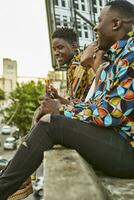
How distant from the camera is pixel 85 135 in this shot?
228 cm

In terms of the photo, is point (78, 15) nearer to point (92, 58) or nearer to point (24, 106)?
point (92, 58)

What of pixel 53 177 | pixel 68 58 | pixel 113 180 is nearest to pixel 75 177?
pixel 53 177

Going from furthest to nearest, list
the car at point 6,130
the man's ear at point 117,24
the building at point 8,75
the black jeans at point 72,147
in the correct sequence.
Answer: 1. the building at point 8,75
2. the car at point 6,130
3. the man's ear at point 117,24
4. the black jeans at point 72,147

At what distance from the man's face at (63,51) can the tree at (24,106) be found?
37167 mm

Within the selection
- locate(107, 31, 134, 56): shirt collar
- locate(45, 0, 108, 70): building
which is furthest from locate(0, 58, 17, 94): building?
locate(107, 31, 134, 56): shirt collar

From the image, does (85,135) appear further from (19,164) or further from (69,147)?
(19,164)

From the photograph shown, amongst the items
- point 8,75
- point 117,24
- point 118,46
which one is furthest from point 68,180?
point 8,75

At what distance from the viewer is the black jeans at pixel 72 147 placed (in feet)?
7.19

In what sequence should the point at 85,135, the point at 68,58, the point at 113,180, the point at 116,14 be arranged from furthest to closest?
the point at 68,58, the point at 116,14, the point at 85,135, the point at 113,180

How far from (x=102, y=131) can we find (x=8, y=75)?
63751 millimetres

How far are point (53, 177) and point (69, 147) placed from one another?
755 mm

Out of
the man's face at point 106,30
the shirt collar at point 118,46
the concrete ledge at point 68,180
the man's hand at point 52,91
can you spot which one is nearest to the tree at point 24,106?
the man's hand at point 52,91

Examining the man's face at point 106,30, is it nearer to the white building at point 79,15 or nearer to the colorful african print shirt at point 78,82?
the colorful african print shirt at point 78,82

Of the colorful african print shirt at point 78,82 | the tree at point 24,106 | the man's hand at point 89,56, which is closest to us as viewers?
the man's hand at point 89,56
